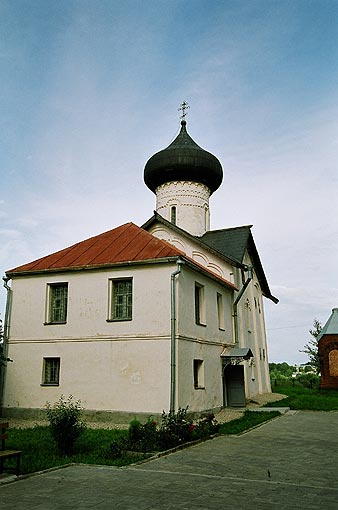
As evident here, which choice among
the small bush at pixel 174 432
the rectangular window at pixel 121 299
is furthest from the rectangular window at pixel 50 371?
the small bush at pixel 174 432

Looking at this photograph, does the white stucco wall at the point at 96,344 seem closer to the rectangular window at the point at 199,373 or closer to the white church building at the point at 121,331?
the white church building at the point at 121,331

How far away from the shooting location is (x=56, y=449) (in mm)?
9586

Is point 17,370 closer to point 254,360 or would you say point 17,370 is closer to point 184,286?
point 184,286

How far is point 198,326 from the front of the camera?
1659 cm

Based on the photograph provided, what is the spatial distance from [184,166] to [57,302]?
1045 centimetres

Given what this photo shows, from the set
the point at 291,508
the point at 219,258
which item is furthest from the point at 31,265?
the point at 291,508

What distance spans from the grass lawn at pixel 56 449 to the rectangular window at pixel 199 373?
8.42 feet

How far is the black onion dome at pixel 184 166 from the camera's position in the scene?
24.2 m

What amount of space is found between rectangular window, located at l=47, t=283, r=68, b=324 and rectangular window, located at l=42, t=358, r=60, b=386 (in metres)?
1.30

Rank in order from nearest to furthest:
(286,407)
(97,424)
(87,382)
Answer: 1. (97,424)
2. (87,382)
3. (286,407)

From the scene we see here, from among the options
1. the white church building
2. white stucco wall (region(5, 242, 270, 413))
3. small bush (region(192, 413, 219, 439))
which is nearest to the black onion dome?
the white church building

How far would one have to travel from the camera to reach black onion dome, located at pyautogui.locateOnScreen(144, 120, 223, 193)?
2419cm

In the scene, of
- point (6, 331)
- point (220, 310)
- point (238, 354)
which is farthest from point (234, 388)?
point (6, 331)

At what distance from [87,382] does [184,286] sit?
431 cm
